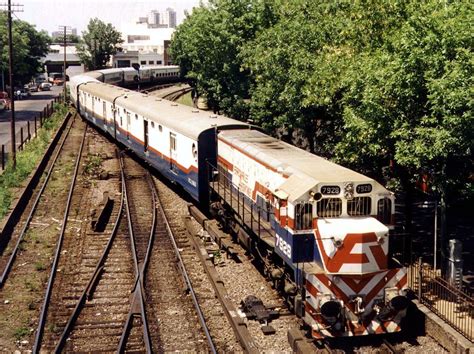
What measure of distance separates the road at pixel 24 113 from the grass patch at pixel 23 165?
185 centimetres

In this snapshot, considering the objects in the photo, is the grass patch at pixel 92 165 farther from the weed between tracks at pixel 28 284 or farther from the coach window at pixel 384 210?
the coach window at pixel 384 210

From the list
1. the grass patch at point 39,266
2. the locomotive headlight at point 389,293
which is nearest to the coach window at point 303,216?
the locomotive headlight at point 389,293

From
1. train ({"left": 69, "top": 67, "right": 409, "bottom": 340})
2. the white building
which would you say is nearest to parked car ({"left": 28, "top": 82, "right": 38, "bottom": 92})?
the white building

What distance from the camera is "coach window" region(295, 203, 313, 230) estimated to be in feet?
49.2

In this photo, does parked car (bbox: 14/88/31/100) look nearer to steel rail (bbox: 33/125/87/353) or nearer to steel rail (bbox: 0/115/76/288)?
steel rail (bbox: 0/115/76/288)

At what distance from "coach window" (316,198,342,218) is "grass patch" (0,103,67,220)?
14.7 metres

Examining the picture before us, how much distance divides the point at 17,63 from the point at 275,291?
66.9m

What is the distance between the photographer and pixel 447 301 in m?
16.5

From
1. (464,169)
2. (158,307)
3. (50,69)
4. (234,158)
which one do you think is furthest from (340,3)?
(50,69)

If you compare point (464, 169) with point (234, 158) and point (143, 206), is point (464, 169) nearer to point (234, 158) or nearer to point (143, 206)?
point (234, 158)

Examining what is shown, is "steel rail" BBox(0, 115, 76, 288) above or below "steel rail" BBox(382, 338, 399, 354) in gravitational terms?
above

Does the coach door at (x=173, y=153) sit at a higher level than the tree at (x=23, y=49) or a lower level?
lower

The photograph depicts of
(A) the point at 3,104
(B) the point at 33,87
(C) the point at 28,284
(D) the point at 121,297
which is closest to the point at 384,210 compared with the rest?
(D) the point at 121,297

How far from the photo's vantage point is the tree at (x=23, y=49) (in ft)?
240
